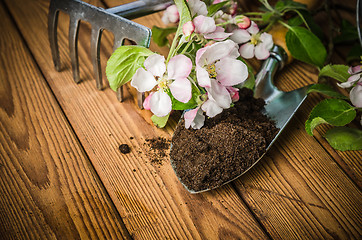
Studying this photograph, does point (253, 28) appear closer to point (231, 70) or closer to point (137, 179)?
point (231, 70)

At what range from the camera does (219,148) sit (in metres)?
0.72

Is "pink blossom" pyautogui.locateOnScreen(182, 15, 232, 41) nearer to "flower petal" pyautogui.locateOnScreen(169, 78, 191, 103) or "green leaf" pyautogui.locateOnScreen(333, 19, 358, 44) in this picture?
"flower petal" pyautogui.locateOnScreen(169, 78, 191, 103)

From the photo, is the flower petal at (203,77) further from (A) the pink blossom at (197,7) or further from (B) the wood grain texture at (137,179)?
(B) the wood grain texture at (137,179)

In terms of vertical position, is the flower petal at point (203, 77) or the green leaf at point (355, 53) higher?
the flower petal at point (203, 77)

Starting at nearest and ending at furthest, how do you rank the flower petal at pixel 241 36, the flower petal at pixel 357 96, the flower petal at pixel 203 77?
the flower petal at pixel 203 77, the flower petal at pixel 357 96, the flower petal at pixel 241 36

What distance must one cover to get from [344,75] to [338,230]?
1.18ft

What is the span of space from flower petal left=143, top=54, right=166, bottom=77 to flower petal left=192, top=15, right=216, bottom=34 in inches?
3.8

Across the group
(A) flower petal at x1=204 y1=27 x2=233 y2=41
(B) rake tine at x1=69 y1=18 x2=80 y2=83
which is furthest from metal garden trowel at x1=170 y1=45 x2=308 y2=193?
(B) rake tine at x1=69 y1=18 x2=80 y2=83

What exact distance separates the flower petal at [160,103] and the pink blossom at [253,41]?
11.4 inches

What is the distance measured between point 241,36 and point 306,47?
19 centimetres

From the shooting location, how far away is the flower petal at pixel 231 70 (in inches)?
27.1

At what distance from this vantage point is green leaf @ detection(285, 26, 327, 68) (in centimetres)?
90

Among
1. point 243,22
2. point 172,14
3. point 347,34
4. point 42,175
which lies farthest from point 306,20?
point 42,175

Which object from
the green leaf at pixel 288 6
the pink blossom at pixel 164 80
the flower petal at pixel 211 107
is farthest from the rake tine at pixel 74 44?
the green leaf at pixel 288 6
